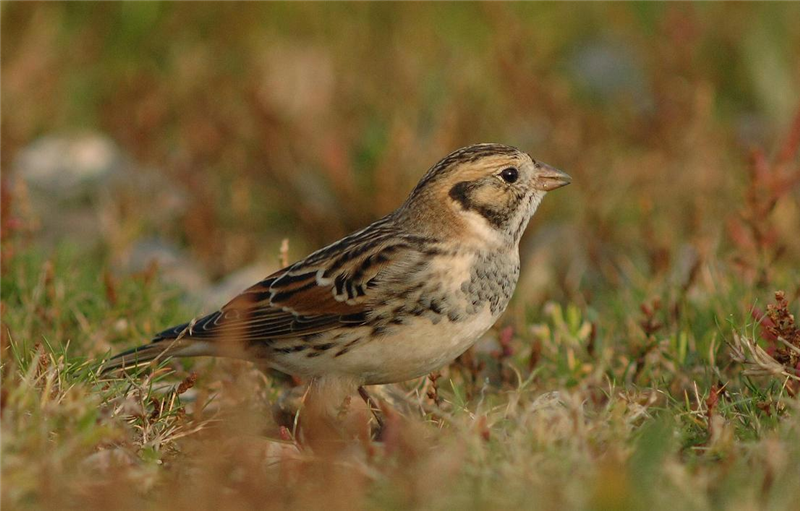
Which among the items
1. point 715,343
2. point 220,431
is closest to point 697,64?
point 715,343

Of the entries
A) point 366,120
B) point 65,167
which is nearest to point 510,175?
point 366,120

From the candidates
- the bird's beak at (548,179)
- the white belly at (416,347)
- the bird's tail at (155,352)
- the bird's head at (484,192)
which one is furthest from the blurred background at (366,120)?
the white belly at (416,347)

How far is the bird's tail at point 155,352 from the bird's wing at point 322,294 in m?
0.04

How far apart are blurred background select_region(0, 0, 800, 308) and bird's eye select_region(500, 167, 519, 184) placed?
1.36 meters

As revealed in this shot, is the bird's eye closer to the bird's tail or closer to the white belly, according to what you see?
the white belly

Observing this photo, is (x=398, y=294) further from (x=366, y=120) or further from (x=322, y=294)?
(x=366, y=120)

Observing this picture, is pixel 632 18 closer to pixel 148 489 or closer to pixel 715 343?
pixel 715 343

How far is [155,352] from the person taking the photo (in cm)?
507

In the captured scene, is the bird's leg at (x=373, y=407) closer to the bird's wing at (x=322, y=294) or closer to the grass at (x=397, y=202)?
the grass at (x=397, y=202)

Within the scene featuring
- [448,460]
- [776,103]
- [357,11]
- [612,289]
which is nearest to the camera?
[448,460]

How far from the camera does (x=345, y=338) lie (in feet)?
16.1

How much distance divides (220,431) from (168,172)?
14.5ft

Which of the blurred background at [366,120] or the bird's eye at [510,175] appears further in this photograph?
the blurred background at [366,120]

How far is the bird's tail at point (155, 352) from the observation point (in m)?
4.95
